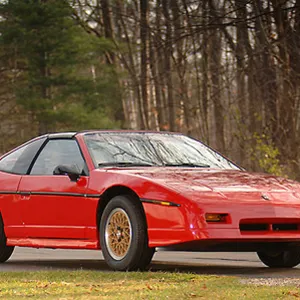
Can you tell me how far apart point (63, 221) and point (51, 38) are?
1250 inches

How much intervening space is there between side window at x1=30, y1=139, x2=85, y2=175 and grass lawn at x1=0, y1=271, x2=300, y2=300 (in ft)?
5.72

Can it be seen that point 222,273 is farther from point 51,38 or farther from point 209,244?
point 51,38

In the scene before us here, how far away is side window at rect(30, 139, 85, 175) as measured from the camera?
10.4 metres

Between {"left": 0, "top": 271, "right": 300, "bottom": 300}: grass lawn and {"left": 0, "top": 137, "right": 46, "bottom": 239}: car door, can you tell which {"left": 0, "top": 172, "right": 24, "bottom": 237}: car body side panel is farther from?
{"left": 0, "top": 271, "right": 300, "bottom": 300}: grass lawn

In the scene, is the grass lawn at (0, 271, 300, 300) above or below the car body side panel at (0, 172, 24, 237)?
below

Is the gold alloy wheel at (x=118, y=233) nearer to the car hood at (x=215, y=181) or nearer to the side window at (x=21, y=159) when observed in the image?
the car hood at (x=215, y=181)

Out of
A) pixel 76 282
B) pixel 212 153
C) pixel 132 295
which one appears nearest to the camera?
pixel 132 295

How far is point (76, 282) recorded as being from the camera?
8.10 m

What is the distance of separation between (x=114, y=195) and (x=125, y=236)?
556 millimetres

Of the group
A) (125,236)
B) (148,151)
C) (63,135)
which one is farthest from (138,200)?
(63,135)

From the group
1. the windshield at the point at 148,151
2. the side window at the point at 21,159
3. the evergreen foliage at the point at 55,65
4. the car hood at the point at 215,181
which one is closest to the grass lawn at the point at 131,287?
the car hood at the point at 215,181

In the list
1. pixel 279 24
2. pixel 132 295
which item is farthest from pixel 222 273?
pixel 279 24

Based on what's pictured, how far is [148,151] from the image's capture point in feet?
34.1

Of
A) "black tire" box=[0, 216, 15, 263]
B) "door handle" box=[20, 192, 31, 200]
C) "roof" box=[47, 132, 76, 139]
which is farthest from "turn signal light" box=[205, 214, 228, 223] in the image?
"black tire" box=[0, 216, 15, 263]
